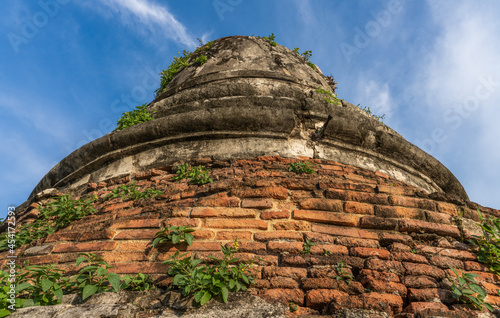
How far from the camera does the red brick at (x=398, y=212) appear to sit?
229 cm

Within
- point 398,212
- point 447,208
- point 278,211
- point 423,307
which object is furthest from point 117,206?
point 447,208

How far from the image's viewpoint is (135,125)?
3.72 meters

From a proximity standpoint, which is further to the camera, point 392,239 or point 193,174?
point 193,174

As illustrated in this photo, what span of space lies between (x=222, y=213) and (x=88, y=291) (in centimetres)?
90

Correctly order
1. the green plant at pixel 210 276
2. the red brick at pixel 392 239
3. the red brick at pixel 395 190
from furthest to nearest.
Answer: the red brick at pixel 395 190 < the red brick at pixel 392 239 < the green plant at pixel 210 276

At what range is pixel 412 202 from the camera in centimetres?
240

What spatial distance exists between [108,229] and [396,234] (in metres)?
1.96

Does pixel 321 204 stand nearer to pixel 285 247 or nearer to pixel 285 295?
pixel 285 247

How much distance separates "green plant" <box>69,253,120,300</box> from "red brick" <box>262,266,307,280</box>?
2.60 feet

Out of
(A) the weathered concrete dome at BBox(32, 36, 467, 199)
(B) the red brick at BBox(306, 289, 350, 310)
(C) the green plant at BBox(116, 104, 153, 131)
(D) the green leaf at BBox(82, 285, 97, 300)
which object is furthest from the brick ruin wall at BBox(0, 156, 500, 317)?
(C) the green plant at BBox(116, 104, 153, 131)

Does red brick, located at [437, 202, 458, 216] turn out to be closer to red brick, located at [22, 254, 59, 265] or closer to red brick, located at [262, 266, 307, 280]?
red brick, located at [262, 266, 307, 280]

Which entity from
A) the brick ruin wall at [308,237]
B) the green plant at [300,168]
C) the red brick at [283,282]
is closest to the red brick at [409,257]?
the brick ruin wall at [308,237]

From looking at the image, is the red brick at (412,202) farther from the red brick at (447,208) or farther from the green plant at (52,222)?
the green plant at (52,222)

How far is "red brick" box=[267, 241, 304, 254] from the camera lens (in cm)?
200
